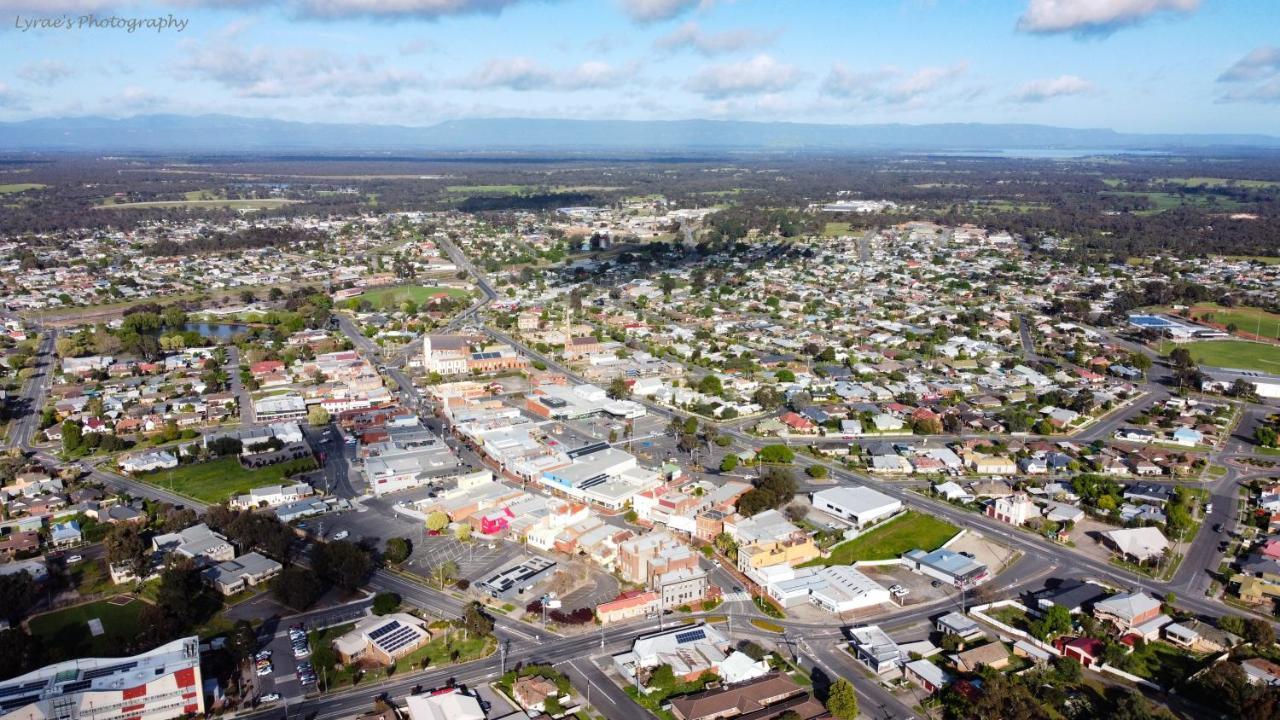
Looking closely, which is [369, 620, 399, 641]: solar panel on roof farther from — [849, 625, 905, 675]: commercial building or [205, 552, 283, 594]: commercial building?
[849, 625, 905, 675]: commercial building

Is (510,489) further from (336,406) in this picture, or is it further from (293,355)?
(293,355)

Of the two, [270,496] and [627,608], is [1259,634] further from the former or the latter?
[270,496]

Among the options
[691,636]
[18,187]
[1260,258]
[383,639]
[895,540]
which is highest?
[18,187]

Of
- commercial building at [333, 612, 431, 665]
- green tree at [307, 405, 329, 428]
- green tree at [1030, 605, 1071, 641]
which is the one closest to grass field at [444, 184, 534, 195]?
green tree at [307, 405, 329, 428]

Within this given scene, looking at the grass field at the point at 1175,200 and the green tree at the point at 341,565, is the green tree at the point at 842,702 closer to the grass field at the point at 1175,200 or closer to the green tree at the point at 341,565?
the green tree at the point at 341,565

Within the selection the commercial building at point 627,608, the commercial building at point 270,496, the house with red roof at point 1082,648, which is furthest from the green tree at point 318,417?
the house with red roof at point 1082,648

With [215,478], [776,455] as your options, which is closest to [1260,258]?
[776,455]
